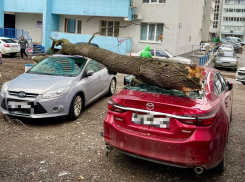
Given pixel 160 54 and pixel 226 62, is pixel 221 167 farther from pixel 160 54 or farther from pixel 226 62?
pixel 226 62

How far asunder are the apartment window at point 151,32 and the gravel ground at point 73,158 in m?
16.3

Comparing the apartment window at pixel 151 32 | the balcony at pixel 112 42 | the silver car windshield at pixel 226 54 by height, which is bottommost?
the silver car windshield at pixel 226 54

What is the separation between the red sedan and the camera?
329cm

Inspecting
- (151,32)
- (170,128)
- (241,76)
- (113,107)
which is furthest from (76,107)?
(151,32)

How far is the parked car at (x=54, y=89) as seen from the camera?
5484 millimetres

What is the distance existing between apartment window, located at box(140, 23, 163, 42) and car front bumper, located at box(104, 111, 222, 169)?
18.6 meters

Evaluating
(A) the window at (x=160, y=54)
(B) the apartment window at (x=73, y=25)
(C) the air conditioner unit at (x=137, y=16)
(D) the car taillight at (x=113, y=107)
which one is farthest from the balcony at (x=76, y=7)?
(D) the car taillight at (x=113, y=107)

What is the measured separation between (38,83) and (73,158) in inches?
89.2

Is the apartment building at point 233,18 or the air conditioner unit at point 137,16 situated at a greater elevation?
the apartment building at point 233,18

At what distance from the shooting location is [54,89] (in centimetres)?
564

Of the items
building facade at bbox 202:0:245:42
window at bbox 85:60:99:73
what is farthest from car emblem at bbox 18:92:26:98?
building facade at bbox 202:0:245:42

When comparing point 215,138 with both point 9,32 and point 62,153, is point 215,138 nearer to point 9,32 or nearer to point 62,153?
point 62,153

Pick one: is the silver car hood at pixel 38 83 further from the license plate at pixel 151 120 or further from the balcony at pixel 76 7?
the balcony at pixel 76 7

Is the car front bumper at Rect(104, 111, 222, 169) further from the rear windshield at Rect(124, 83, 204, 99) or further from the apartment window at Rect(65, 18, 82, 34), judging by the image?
the apartment window at Rect(65, 18, 82, 34)
